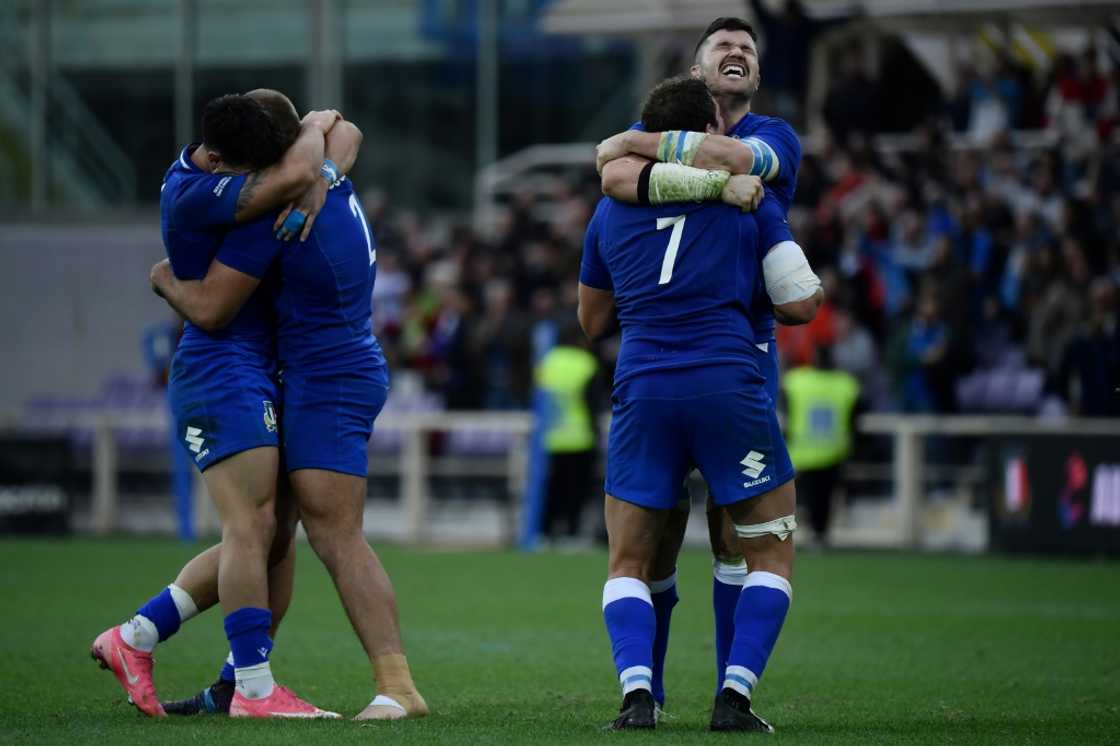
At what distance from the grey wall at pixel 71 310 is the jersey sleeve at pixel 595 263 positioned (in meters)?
21.3

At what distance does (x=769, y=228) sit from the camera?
22.5ft

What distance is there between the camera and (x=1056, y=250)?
19.3 meters

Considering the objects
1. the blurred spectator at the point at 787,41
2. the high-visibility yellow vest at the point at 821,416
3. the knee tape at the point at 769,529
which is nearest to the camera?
the knee tape at the point at 769,529

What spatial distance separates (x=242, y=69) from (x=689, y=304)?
23.5m

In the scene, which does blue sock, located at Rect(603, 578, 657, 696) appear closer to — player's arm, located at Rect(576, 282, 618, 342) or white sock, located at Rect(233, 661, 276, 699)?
player's arm, located at Rect(576, 282, 618, 342)

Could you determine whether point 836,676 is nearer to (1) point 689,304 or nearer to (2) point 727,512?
(2) point 727,512

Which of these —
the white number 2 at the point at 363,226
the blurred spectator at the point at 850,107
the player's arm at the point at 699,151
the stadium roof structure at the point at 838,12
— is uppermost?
the stadium roof structure at the point at 838,12

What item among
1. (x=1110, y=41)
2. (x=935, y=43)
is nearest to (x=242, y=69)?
(x=935, y=43)

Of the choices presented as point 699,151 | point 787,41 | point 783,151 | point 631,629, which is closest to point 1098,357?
point 787,41

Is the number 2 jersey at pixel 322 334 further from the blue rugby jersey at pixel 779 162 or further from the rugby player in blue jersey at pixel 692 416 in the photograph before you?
the blue rugby jersey at pixel 779 162

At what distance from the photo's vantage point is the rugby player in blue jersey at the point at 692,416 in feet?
22.0

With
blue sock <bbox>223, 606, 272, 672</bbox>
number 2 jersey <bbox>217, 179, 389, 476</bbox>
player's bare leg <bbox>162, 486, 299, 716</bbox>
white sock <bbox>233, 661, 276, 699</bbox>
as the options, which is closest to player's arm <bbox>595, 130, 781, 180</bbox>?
number 2 jersey <bbox>217, 179, 389, 476</bbox>

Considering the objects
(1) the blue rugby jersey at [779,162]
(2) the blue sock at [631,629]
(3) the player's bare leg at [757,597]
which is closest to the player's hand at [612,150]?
(1) the blue rugby jersey at [779,162]

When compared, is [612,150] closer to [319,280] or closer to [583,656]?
[319,280]
